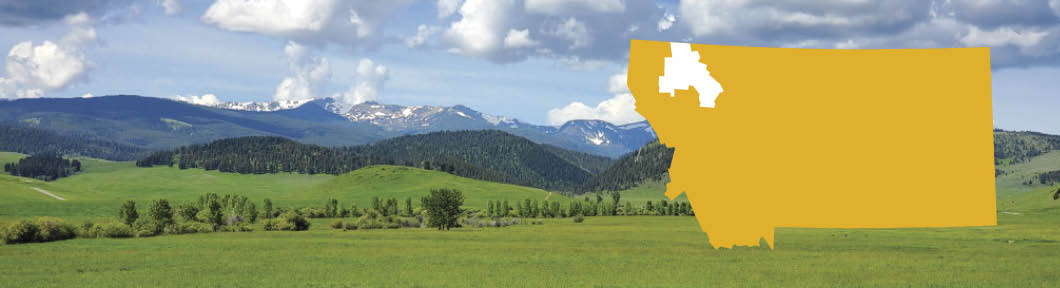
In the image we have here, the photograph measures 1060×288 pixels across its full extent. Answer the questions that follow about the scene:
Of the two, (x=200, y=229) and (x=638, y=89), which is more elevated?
(x=638, y=89)

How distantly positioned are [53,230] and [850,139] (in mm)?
86065

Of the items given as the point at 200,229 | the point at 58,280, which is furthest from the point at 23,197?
the point at 58,280

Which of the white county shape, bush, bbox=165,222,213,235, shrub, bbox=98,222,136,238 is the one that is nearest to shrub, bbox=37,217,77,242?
shrub, bbox=98,222,136,238

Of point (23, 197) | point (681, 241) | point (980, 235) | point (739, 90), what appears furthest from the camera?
point (23, 197)

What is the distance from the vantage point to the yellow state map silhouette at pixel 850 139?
123 feet

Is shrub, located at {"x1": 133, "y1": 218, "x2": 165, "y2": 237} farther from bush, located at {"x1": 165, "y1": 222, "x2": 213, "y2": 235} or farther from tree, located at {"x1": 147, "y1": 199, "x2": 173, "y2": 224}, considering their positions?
tree, located at {"x1": 147, "y1": 199, "x2": 173, "y2": 224}

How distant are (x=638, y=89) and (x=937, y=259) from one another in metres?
33.6

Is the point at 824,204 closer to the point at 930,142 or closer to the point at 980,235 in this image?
the point at 930,142

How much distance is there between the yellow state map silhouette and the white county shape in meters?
1.32

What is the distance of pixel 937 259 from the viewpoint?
53.5 metres

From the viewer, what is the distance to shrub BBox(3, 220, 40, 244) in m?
77.0

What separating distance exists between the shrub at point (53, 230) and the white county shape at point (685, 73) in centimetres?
7800

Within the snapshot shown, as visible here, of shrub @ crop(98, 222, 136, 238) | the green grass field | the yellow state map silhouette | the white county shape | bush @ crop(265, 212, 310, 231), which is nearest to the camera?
the white county shape

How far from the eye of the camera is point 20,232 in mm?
77938
